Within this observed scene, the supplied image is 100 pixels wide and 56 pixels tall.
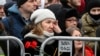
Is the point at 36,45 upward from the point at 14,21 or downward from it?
downward

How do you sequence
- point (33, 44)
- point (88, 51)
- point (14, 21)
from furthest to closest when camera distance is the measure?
point (14, 21)
point (33, 44)
point (88, 51)

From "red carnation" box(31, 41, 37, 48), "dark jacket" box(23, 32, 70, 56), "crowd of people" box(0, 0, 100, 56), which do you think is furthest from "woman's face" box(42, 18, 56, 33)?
"red carnation" box(31, 41, 37, 48)

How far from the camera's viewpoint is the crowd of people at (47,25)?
20.6ft

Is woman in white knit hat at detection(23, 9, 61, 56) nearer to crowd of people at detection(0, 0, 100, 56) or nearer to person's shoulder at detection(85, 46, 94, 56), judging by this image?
crowd of people at detection(0, 0, 100, 56)

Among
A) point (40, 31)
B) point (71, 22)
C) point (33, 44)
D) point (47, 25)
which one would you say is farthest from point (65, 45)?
point (71, 22)

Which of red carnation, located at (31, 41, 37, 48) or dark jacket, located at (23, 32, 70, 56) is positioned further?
red carnation, located at (31, 41, 37, 48)

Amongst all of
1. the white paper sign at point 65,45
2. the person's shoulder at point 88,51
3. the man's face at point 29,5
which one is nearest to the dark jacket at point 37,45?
the white paper sign at point 65,45

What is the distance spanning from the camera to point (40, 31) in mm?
6605

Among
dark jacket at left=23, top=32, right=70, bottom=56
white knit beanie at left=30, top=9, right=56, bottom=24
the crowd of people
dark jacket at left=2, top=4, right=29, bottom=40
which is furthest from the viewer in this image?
dark jacket at left=2, top=4, right=29, bottom=40

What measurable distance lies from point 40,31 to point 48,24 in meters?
0.25

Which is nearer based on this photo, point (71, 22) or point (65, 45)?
point (65, 45)

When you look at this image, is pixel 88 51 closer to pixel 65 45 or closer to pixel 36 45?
pixel 65 45

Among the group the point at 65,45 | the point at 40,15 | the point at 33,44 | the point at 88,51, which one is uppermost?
the point at 40,15

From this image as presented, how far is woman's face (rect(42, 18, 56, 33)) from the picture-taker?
6.73 metres
